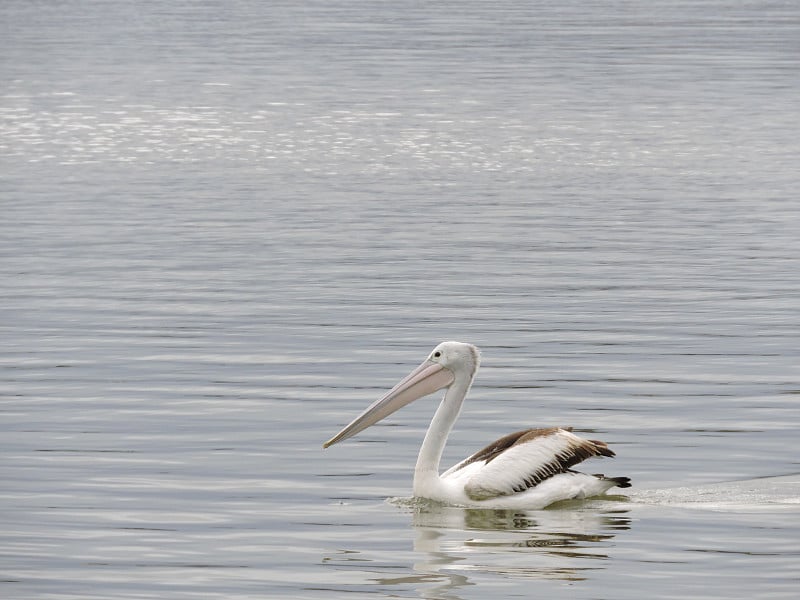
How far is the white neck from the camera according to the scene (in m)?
8.48

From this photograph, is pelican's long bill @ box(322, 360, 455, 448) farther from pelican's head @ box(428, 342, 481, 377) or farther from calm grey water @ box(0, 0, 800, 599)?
calm grey water @ box(0, 0, 800, 599)

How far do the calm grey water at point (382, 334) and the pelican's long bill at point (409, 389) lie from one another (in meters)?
0.35

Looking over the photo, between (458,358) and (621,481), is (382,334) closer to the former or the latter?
(458,358)

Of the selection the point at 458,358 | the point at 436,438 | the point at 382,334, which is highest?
the point at 382,334

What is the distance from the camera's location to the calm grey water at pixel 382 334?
768cm

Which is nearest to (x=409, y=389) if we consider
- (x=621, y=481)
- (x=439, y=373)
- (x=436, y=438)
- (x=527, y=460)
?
(x=439, y=373)

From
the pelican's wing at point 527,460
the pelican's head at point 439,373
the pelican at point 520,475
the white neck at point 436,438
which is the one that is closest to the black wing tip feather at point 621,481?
the pelican at point 520,475

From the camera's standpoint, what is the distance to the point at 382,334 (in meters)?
12.7

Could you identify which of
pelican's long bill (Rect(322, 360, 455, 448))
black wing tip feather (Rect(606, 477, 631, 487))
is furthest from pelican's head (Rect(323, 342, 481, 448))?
black wing tip feather (Rect(606, 477, 631, 487))

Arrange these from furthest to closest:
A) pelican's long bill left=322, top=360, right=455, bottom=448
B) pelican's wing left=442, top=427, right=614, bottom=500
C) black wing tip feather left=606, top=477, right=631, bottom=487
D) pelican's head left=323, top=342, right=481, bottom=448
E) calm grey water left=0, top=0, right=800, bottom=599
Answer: pelican's head left=323, top=342, right=481, bottom=448, pelican's long bill left=322, top=360, right=455, bottom=448, black wing tip feather left=606, top=477, right=631, bottom=487, pelican's wing left=442, top=427, right=614, bottom=500, calm grey water left=0, top=0, right=800, bottom=599

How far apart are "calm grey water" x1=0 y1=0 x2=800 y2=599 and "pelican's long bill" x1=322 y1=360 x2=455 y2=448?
0.35 meters

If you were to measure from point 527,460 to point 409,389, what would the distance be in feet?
2.73

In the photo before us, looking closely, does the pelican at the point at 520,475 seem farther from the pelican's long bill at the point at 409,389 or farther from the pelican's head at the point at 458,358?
the pelican's head at the point at 458,358

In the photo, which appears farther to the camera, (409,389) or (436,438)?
(409,389)
